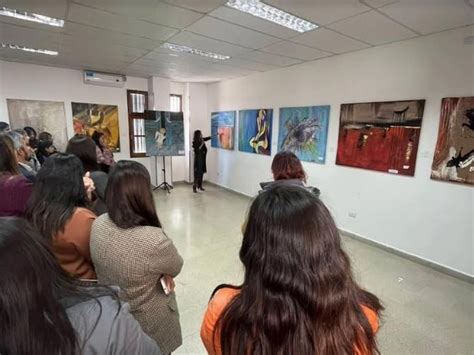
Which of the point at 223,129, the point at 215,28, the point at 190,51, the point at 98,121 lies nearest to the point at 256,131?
the point at 223,129

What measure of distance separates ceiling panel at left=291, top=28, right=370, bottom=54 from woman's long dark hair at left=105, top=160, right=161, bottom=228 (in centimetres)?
276

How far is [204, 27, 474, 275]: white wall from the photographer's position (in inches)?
115

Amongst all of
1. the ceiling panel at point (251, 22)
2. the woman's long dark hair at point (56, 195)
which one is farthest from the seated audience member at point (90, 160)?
the ceiling panel at point (251, 22)

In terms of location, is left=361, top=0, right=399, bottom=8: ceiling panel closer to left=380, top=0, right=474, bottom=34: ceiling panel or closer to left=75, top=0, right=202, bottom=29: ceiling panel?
left=380, top=0, right=474, bottom=34: ceiling panel

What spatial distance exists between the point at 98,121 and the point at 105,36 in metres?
3.01

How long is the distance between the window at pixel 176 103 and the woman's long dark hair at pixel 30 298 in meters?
7.02

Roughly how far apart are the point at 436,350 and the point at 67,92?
23.0ft

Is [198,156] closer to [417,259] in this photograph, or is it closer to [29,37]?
[29,37]

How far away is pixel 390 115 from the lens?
3.42 m

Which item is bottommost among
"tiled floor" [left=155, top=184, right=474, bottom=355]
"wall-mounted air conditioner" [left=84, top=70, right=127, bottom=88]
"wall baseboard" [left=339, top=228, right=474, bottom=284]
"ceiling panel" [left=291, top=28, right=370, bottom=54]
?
"tiled floor" [left=155, top=184, right=474, bottom=355]

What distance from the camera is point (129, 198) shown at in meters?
1.22

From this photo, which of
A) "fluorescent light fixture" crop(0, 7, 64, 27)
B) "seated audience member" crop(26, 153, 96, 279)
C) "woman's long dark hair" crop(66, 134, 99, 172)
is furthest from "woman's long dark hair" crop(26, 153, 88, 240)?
"fluorescent light fixture" crop(0, 7, 64, 27)

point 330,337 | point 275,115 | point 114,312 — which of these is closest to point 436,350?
point 330,337

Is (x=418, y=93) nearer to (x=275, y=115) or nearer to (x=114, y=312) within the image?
(x=275, y=115)
